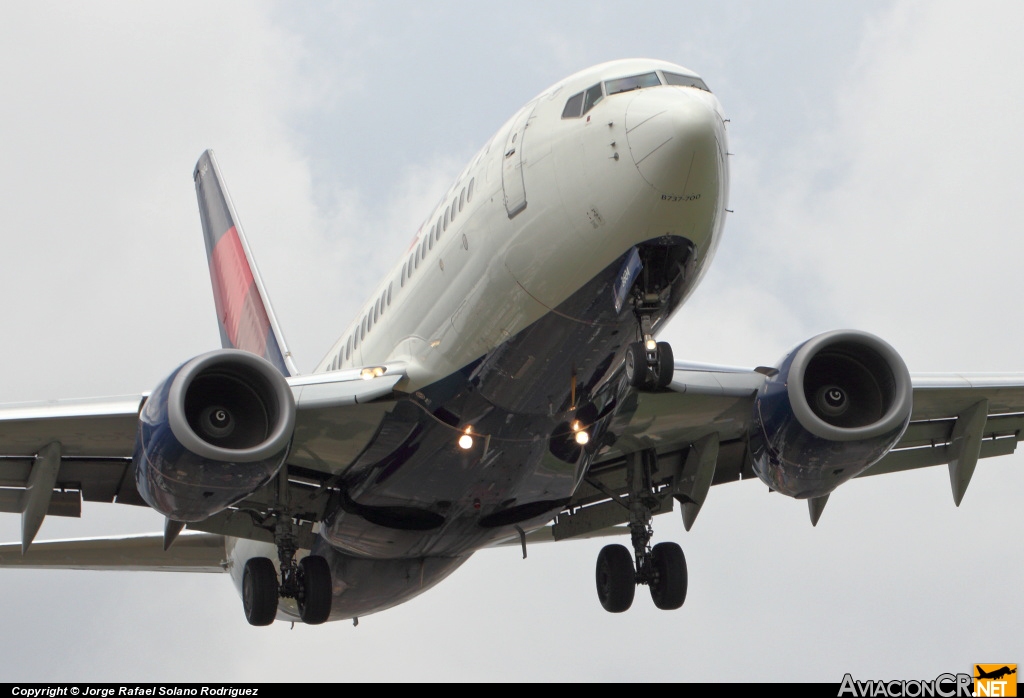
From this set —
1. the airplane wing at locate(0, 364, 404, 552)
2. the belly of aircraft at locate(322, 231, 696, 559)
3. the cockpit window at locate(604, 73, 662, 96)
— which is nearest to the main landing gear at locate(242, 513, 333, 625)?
the belly of aircraft at locate(322, 231, 696, 559)

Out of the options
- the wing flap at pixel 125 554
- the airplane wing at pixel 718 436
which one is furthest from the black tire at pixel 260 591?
Answer: the airplane wing at pixel 718 436

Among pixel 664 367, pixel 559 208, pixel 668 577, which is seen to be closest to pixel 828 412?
pixel 668 577

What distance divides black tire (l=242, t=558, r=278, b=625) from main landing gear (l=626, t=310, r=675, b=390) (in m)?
6.03

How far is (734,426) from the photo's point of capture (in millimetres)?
17516

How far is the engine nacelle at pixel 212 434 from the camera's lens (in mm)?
14023

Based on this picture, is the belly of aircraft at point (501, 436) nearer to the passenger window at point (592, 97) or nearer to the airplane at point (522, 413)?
the airplane at point (522, 413)

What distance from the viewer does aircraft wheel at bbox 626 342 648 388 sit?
Result: 1324cm

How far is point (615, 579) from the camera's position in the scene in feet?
59.3

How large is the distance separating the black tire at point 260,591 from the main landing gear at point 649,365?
6.03 metres

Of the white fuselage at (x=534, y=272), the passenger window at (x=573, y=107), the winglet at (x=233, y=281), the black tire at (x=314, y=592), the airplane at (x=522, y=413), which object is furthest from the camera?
the winglet at (x=233, y=281)

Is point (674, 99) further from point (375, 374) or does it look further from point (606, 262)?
point (375, 374)

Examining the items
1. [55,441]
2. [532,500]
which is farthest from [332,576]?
[55,441]

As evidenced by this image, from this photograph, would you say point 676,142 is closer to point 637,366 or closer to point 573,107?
point 573,107

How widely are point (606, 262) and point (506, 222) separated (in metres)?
1.27
